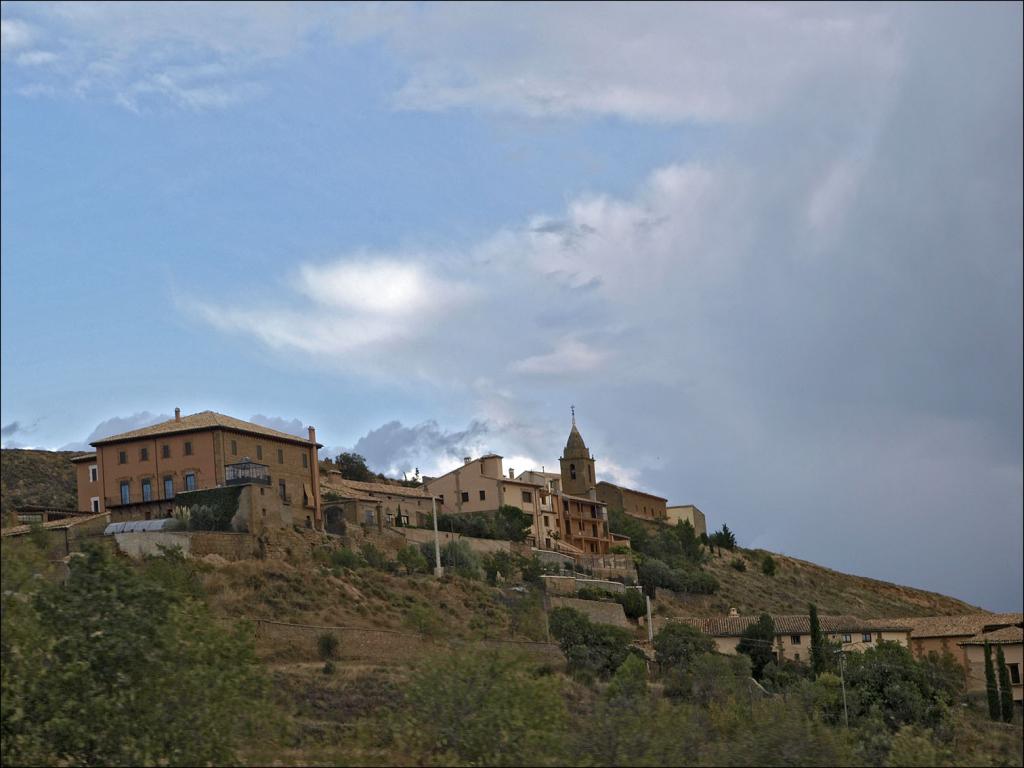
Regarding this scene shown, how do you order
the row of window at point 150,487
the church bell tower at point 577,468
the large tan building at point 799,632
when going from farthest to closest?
the church bell tower at point 577,468 → the large tan building at point 799,632 → the row of window at point 150,487

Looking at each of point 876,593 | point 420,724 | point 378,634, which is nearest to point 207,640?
point 420,724

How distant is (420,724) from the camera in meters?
37.6

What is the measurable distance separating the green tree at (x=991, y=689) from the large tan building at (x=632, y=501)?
4649cm

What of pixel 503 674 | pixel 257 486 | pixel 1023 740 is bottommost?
pixel 1023 740

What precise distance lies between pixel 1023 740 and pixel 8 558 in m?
39.0

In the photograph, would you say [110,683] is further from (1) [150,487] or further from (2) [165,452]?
(2) [165,452]

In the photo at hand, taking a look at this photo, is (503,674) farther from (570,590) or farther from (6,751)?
(570,590)

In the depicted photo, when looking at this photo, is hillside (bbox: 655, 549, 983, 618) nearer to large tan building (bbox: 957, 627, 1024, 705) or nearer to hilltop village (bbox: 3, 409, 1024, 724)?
hilltop village (bbox: 3, 409, 1024, 724)

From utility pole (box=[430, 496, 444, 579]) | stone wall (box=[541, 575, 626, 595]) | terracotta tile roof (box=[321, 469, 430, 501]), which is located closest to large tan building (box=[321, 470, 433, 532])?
terracotta tile roof (box=[321, 469, 430, 501])

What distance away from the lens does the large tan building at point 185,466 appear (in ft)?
245

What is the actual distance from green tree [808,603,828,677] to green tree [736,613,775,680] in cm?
318

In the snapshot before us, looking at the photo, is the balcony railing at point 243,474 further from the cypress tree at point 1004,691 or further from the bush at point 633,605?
the cypress tree at point 1004,691

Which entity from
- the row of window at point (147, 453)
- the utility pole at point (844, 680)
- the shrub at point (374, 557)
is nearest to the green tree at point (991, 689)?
the utility pole at point (844, 680)

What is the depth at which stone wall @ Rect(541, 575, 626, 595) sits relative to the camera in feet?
266
